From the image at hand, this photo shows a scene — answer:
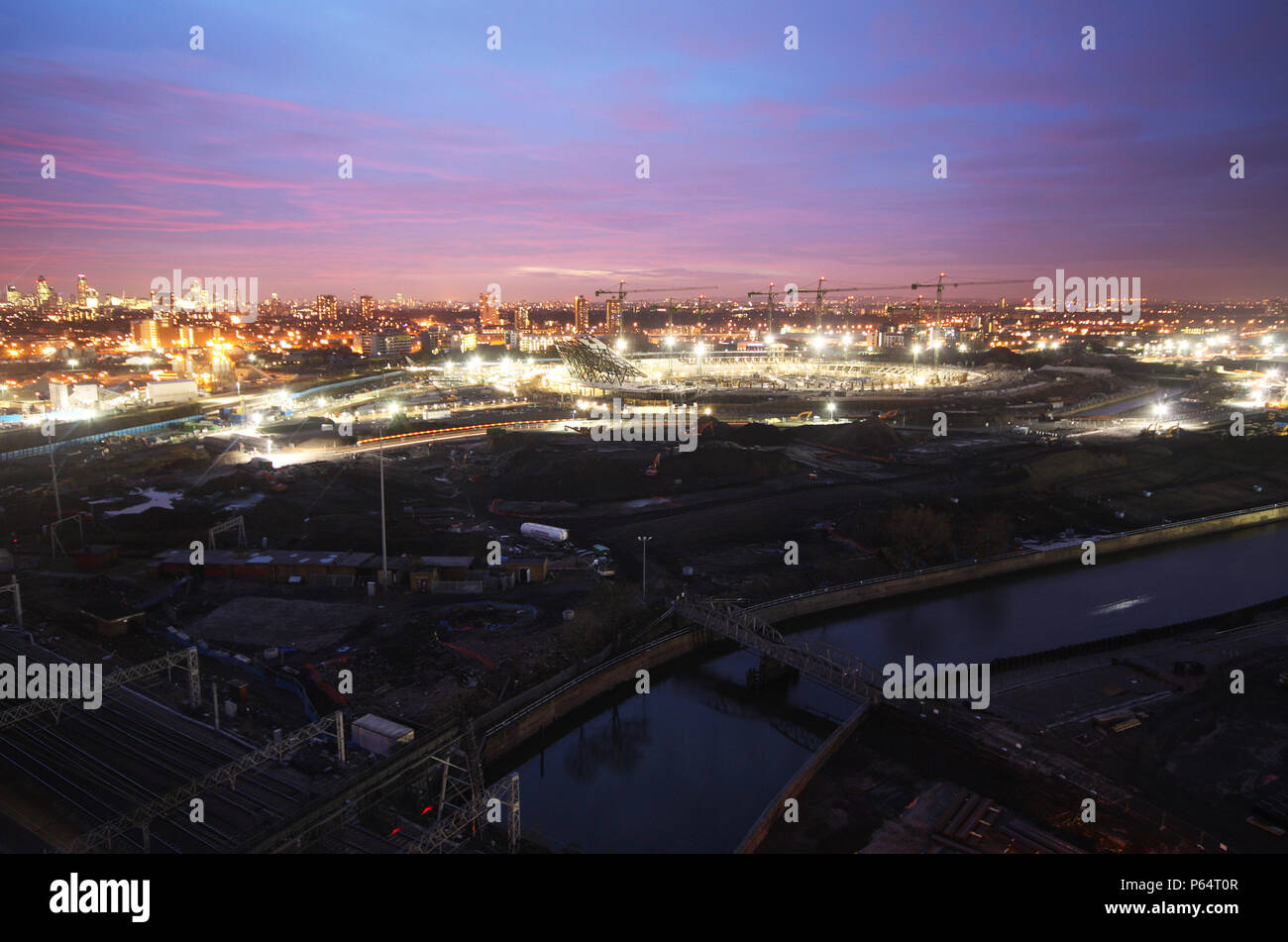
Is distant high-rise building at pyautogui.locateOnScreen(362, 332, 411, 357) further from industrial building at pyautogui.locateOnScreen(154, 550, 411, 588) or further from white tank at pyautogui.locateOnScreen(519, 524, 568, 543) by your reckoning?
industrial building at pyautogui.locateOnScreen(154, 550, 411, 588)

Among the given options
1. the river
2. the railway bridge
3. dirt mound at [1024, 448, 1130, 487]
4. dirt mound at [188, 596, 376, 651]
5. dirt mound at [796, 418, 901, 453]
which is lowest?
the river

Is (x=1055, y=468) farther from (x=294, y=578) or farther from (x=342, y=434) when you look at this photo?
(x=342, y=434)

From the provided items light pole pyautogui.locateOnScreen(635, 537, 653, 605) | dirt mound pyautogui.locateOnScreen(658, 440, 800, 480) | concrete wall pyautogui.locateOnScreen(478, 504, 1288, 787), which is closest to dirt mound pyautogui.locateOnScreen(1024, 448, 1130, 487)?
concrete wall pyautogui.locateOnScreen(478, 504, 1288, 787)

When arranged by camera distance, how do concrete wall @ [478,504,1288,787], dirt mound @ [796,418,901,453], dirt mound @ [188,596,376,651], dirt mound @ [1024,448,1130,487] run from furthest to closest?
dirt mound @ [796,418,901,453] < dirt mound @ [1024,448,1130,487] < dirt mound @ [188,596,376,651] < concrete wall @ [478,504,1288,787]

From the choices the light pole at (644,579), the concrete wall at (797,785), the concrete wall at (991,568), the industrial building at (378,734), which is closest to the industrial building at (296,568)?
the light pole at (644,579)

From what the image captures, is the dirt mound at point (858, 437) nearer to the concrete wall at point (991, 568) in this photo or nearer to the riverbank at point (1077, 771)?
the concrete wall at point (991, 568)

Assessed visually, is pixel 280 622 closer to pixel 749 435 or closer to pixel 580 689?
pixel 580 689

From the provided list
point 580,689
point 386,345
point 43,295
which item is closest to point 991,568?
point 580,689

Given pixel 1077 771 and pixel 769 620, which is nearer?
pixel 1077 771

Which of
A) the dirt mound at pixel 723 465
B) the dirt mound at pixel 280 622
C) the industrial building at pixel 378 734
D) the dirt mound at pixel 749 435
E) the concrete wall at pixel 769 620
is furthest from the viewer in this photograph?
the dirt mound at pixel 749 435
